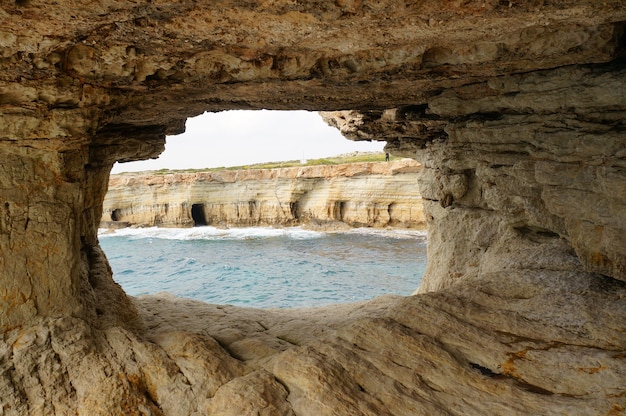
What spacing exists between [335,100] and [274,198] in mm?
32129

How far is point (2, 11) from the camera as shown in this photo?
3637 mm

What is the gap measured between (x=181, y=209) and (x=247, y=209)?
22.3ft

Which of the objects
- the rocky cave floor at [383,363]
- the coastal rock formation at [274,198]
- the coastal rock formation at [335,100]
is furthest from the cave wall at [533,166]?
the coastal rock formation at [274,198]

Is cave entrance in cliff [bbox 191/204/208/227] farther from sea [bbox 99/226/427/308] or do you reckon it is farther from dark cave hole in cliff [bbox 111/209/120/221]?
dark cave hole in cliff [bbox 111/209/120/221]

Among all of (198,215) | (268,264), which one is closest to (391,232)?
(268,264)

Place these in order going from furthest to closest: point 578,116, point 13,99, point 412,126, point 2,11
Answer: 1. point 412,126
2. point 578,116
3. point 13,99
4. point 2,11

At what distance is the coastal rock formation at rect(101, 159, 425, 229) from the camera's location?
3456 cm

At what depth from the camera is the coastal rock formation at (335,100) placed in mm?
4188

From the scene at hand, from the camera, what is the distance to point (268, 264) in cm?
2633

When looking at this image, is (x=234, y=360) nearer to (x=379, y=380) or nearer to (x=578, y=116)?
(x=379, y=380)

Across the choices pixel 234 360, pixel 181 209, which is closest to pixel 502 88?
pixel 234 360

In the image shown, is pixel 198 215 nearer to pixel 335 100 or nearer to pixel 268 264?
pixel 268 264

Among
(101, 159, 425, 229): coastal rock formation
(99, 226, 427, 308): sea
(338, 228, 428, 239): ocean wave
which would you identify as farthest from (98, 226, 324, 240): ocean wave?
(338, 228, 428, 239): ocean wave

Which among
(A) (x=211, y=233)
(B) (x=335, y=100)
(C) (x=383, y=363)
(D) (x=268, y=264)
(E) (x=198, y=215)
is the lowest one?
(D) (x=268, y=264)
